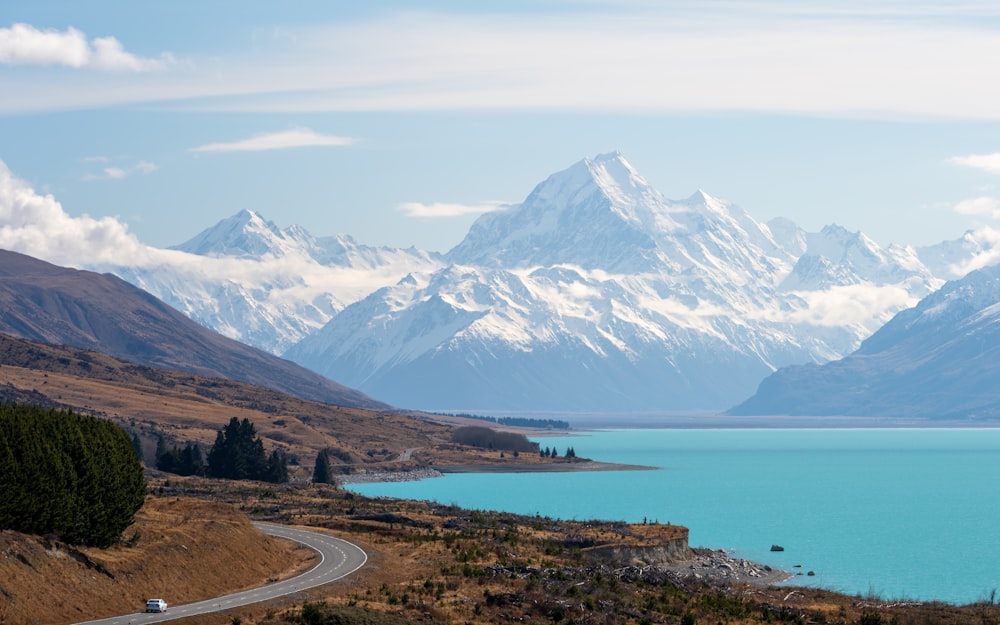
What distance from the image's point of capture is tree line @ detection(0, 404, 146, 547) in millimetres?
65625

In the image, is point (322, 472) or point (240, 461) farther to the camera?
point (322, 472)

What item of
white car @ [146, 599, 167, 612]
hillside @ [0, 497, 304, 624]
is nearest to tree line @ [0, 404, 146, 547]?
hillside @ [0, 497, 304, 624]

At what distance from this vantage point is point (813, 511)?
628 feet

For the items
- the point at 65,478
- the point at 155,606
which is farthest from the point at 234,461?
the point at 155,606

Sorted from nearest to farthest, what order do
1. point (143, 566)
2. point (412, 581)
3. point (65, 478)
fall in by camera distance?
point (65, 478) → point (143, 566) → point (412, 581)

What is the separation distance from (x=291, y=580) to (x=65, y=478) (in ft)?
41.6

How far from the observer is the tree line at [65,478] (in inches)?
2584

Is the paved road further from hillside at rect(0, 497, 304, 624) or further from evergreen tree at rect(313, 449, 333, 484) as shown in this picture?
evergreen tree at rect(313, 449, 333, 484)

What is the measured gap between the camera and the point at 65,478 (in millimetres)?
68188

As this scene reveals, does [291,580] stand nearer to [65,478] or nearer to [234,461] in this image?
[65,478]

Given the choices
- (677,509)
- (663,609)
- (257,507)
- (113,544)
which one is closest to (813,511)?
(677,509)

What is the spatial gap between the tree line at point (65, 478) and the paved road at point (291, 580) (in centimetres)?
535

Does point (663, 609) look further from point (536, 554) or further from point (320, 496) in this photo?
point (320, 496)

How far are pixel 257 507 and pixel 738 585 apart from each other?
128 feet
